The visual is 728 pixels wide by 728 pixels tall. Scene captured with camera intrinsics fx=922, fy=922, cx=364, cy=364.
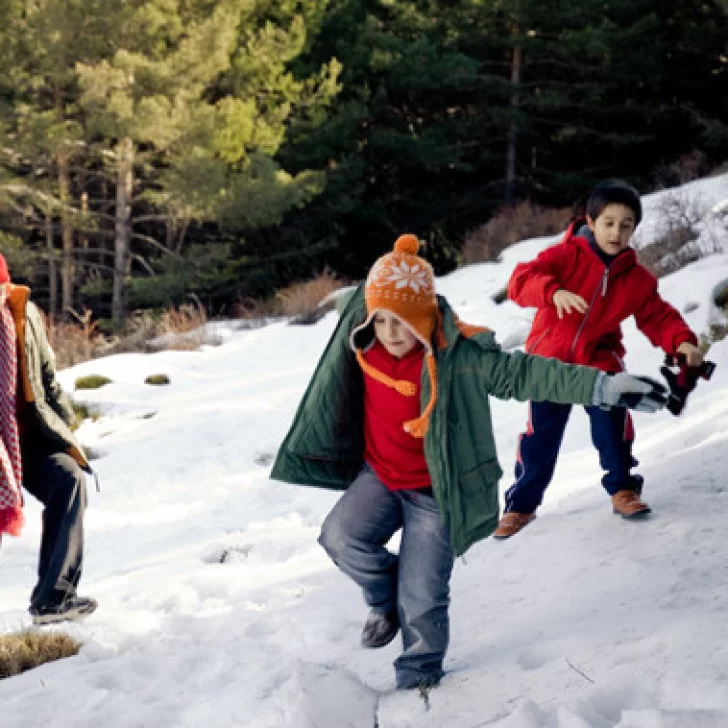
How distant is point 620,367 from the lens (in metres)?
4.25

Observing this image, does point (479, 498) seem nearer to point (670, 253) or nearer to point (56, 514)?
point (56, 514)

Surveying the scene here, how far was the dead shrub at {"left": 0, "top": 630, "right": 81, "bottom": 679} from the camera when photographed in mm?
3639

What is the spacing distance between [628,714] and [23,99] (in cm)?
1903

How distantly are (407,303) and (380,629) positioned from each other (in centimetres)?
130

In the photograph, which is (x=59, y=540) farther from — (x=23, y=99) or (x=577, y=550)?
(x=23, y=99)

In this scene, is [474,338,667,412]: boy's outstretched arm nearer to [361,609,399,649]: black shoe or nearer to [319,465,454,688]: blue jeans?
[319,465,454,688]: blue jeans

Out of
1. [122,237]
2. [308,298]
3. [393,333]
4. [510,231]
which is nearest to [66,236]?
[122,237]

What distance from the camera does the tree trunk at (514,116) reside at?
21531 mm

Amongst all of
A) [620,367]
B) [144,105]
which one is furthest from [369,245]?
[620,367]

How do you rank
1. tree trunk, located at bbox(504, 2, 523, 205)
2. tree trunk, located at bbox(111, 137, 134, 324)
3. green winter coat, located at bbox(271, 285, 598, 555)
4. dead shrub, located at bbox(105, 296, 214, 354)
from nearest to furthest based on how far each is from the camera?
green winter coat, located at bbox(271, 285, 598, 555)
dead shrub, located at bbox(105, 296, 214, 354)
tree trunk, located at bbox(111, 137, 134, 324)
tree trunk, located at bbox(504, 2, 523, 205)

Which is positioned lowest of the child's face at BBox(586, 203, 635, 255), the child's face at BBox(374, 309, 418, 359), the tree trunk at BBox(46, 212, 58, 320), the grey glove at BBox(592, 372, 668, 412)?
the tree trunk at BBox(46, 212, 58, 320)

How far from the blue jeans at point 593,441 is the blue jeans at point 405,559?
4.19 ft

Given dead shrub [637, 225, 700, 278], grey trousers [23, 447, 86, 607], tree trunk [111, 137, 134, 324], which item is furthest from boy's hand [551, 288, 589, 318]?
tree trunk [111, 137, 134, 324]

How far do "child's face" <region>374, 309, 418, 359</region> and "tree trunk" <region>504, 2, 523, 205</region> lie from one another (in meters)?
19.4
